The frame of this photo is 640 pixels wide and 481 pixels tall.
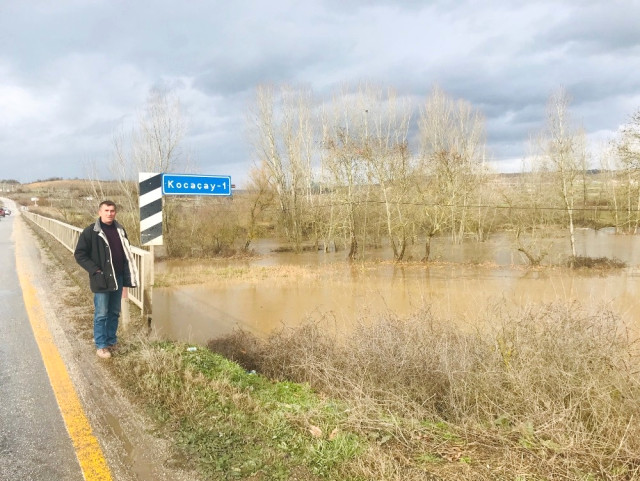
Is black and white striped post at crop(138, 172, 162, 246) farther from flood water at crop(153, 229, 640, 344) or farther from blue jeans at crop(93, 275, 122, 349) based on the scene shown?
flood water at crop(153, 229, 640, 344)

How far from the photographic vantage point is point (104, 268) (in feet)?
17.6

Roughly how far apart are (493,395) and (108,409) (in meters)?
3.45

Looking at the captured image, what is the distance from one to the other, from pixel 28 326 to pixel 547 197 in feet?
148

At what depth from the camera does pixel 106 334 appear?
5.42 meters

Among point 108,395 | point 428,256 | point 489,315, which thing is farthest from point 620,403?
point 428,256

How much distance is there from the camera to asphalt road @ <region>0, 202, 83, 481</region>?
9.89 feet

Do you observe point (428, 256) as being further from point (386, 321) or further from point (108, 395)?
point (108, 395)

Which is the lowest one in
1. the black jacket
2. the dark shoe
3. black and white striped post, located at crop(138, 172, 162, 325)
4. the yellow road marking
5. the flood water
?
the flood water

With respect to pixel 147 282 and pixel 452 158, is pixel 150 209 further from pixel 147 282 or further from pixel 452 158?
pixel 452 158

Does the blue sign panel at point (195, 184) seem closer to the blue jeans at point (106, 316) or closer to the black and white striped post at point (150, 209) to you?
the black and white striped post at point (150, 209)

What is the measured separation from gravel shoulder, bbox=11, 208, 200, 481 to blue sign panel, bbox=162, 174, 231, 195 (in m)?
2.28

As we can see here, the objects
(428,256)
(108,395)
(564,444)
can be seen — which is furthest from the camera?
(428,256)

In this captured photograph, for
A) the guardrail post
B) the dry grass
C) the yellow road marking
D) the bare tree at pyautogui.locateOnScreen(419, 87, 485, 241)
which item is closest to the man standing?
the yellow road marking

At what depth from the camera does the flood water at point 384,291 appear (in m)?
10.3
